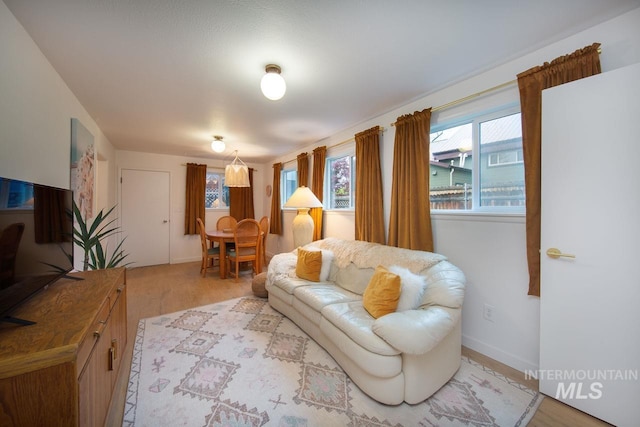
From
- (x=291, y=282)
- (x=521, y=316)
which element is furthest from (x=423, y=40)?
(x=291, y=282)

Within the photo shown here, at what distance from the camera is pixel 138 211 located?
4832mm

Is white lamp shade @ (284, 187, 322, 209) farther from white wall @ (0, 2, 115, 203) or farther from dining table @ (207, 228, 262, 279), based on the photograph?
white wall @ (0, 2, 115, 203)

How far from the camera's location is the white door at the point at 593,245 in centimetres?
131

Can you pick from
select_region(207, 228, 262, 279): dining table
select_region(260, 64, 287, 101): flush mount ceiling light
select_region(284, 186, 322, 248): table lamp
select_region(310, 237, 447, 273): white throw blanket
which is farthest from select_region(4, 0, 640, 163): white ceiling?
select_region(207, 228, 262, 279): dining table

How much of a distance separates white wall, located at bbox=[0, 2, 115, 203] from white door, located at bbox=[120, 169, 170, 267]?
2.85 metres

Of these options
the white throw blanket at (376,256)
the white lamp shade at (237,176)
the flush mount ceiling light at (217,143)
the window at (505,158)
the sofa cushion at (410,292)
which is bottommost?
the sofa cushion at (410,292)

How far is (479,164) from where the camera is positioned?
216 centimetres

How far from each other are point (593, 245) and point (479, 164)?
3.24ft

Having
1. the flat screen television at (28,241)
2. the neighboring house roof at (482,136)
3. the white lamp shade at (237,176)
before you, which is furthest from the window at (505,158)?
the white lamp shade at (237,176)

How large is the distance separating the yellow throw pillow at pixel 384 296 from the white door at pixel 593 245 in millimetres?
952

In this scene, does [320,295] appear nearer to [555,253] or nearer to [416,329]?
[416,329]

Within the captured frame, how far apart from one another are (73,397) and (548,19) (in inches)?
118

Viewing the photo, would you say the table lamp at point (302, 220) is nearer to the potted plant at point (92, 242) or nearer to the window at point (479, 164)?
the window at point (479, 164)

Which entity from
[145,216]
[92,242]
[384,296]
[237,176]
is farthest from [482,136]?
[145,216]
